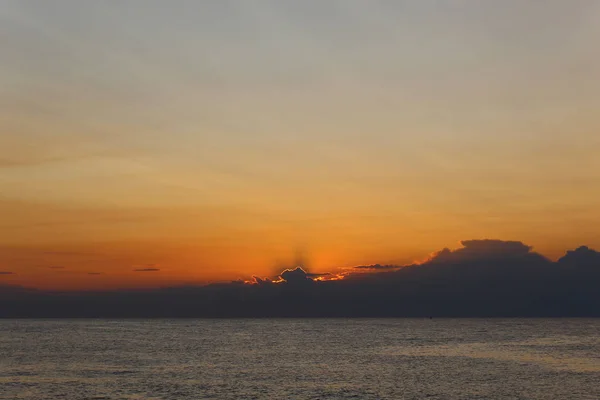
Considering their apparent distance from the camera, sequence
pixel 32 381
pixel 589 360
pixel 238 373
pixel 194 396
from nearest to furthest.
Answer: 1. pixel 194 396
2. pixel 32 381
3. pixel 238 373
4. pixel 589 360

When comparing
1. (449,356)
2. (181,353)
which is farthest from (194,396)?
(449,356)

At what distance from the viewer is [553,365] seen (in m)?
135

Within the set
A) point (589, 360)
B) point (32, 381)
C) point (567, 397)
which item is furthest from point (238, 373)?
point (589, 360)

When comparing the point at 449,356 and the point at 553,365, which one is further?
the point at 449,356

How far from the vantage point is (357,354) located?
166500mm

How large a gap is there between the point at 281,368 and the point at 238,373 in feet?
39.7

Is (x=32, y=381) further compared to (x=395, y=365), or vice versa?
(x=395, y=365)

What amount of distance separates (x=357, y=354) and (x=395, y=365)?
32.1 meters

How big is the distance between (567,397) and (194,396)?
54492 mm

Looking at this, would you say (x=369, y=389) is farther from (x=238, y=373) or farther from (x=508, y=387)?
(x=238, y=373)

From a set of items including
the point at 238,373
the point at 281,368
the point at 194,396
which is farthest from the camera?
the point at 281,368

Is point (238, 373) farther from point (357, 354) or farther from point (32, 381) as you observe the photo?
point (357, 354)

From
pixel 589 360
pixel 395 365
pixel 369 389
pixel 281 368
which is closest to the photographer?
pixel 369 389

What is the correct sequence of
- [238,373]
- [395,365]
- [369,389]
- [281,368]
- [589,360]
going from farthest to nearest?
[589,360] < [395,365] < [281,368] < [238,373] < [369,389]
